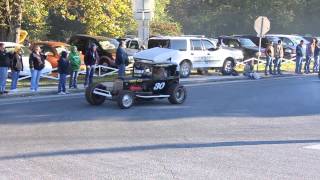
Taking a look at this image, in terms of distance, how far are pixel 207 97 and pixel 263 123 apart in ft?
17.0

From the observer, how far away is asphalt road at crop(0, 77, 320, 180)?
7.56 m

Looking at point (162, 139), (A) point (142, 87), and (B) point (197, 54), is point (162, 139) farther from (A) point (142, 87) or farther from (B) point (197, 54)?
(B) point (197, 54)

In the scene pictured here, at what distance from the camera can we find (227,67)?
26578 millimetres

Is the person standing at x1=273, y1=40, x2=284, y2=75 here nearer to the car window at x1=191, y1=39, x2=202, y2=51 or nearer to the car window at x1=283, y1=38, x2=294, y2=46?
the car window at x1=191, y1=39, x2=202, y2=51

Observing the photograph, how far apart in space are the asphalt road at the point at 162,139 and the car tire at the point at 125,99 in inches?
7.2

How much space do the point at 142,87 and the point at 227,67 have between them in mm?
12335

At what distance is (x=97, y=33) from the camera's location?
1467 inches

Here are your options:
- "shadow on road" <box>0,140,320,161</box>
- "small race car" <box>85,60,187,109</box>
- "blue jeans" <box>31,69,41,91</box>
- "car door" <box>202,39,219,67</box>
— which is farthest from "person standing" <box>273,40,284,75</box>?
"shadow on road" <box>0,140,320,161</box>

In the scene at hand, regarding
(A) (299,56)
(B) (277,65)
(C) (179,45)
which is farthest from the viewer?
(A) (299,56)

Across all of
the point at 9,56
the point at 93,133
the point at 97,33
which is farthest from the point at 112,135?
the point at 97,33

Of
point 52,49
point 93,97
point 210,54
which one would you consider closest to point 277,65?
point 210,54

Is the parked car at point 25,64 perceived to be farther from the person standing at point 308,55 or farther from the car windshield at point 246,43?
the car windshield at point 246,43

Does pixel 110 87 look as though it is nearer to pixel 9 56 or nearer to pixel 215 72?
pixel 9 56

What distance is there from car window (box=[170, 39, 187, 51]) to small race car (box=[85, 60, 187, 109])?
30.6ft
